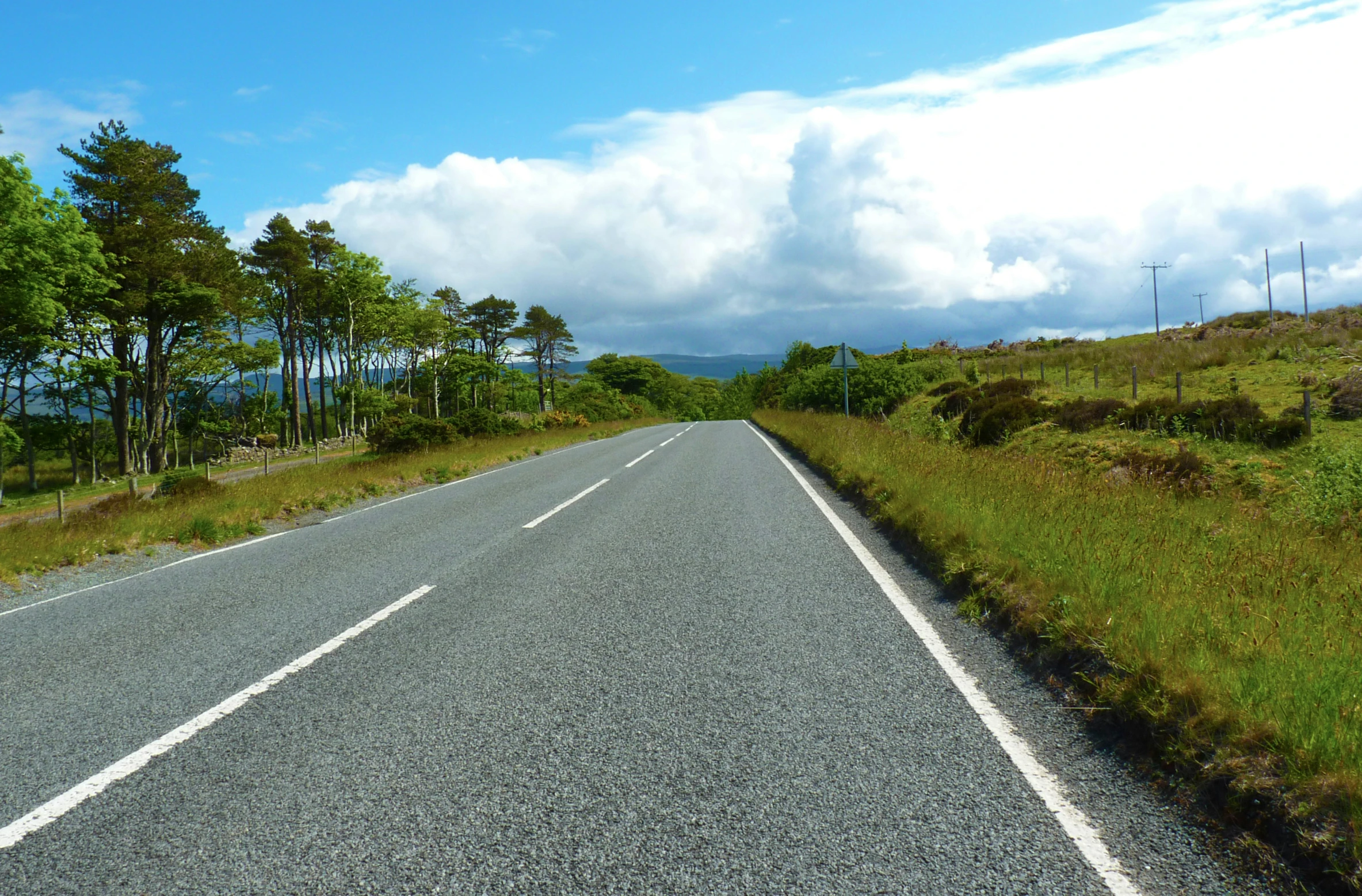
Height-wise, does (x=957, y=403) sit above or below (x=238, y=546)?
above

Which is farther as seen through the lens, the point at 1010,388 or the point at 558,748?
the point at 1010,388

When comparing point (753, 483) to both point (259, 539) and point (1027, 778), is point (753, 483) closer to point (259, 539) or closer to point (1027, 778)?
point (259, 539)

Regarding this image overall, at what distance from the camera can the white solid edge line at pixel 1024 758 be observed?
2.56 meters

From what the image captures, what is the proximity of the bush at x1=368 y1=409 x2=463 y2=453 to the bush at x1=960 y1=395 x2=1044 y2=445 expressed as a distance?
1725 cm

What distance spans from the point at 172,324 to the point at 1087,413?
131 feet

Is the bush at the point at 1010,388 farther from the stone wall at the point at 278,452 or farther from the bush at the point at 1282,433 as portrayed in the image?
the stone wall at the point at 278,452

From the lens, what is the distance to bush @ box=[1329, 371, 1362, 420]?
15.7 meters

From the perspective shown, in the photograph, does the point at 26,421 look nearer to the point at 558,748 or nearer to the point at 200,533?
the point at 200,533

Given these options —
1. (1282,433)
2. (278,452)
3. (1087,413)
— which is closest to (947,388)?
(1087,413)

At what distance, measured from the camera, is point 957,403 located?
29422 mm

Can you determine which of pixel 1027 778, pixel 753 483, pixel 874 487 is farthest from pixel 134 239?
pixel 1027 778

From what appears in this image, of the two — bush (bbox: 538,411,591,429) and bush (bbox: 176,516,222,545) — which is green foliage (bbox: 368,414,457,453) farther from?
bush (bbox: 538,411,591,429)

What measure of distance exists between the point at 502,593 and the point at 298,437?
2043 inches

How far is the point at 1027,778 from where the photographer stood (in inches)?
124
